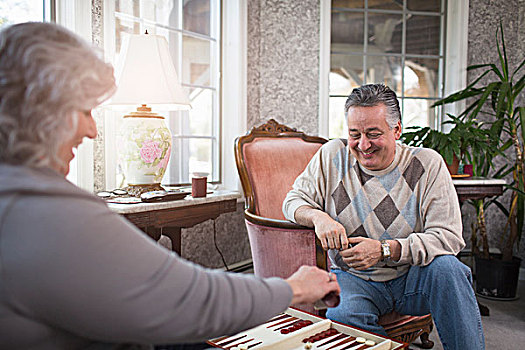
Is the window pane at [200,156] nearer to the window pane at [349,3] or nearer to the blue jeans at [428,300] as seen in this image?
the window pane at [349,3]

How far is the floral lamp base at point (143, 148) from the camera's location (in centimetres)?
235

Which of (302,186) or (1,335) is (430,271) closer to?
(302,186)

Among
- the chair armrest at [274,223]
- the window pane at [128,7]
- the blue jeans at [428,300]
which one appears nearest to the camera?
Answer: the blue jeans at [428,300]

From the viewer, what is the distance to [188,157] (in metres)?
3.35

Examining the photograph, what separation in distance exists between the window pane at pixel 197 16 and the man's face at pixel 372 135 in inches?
71.1

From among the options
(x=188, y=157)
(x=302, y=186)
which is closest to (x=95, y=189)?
(x=188, y=157)

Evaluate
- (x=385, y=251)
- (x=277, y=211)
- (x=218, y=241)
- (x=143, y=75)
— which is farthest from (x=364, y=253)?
(x=218, y=241)

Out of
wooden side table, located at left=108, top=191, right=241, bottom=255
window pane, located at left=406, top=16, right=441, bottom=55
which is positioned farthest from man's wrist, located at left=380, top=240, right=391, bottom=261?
window pane, located at left=406, top=16, right=441, bottom=55

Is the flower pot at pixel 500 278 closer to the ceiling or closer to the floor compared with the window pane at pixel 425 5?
closer to the floor

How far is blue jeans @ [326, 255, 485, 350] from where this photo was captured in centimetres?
158

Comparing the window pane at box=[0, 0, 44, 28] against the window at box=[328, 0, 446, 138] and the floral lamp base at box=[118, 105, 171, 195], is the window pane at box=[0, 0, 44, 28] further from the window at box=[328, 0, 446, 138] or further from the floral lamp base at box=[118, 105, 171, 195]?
the window at box=[328, 0, 446, 138]

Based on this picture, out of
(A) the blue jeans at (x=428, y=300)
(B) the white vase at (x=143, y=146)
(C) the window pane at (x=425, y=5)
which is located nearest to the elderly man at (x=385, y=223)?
(A) the blue jeans at (x=428, y=300)

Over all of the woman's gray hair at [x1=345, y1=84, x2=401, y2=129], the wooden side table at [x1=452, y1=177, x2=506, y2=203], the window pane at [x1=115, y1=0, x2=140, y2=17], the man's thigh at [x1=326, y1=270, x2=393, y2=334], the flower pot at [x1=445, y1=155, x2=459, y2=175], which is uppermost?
the window pane at [x1=115, y1=0, x2=140, y2=17]

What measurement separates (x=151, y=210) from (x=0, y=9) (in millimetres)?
1165
